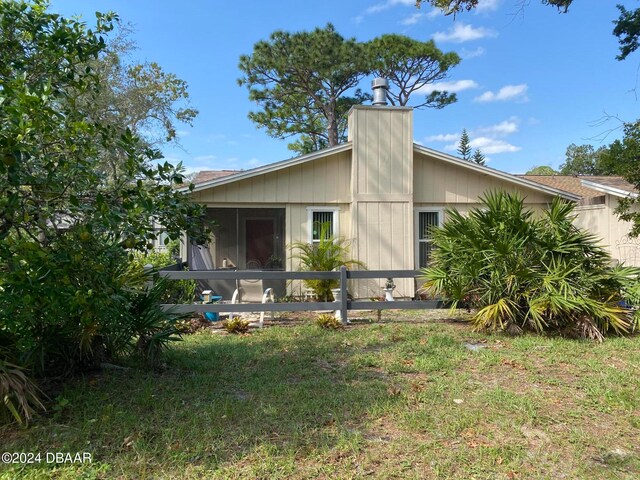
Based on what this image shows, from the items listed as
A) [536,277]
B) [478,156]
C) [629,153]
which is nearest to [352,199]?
[536,277]

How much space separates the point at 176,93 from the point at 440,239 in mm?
19907

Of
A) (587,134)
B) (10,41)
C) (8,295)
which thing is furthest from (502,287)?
(10,41)

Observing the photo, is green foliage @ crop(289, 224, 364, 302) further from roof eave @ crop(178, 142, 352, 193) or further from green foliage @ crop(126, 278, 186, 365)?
green foliage @ crop(126, 278, 186, 365)

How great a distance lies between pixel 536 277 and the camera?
6.74 metres

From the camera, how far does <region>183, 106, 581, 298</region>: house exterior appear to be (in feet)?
34.6

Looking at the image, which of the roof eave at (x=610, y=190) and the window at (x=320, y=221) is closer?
the roof eave at (x=610, y=190)

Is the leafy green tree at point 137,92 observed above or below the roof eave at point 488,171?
above

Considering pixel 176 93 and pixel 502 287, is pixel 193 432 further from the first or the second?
pixel 176 93

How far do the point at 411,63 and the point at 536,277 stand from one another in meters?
19.7

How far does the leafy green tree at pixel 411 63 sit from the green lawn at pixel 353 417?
67.5 feet

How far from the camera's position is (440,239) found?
7.97 meters

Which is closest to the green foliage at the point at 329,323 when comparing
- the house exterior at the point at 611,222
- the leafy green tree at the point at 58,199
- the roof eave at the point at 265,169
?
the leafy green tree at the point at 58,199

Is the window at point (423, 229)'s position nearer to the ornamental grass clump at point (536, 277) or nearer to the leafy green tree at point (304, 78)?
the ornamental grass clump at point (536, 277)

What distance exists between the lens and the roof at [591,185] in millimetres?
11084
